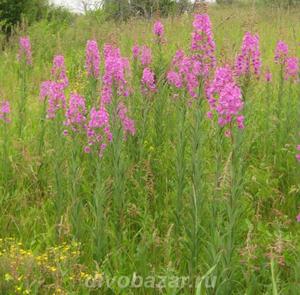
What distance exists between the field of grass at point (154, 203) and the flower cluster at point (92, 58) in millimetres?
86

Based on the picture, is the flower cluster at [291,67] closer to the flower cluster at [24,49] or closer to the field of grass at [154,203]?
the field of grass at [154,203]

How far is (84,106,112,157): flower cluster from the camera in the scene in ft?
11.4

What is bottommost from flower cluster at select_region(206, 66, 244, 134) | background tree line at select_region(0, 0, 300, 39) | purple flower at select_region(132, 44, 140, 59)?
flower cluster at select_region(206, 66, 244, 134)

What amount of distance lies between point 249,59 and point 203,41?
37 cm

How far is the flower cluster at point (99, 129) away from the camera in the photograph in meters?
3.46

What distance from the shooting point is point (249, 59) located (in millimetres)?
3098

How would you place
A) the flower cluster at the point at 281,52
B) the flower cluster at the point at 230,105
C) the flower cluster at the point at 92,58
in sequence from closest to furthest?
the flower cluster at the point at 230,105 < the flower cluster at the point at 92,58 < the flower cluster at the point at 281,52

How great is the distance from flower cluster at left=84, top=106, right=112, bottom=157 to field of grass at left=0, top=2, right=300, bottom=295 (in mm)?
37

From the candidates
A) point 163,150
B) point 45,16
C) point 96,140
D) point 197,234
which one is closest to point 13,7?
point 45,16

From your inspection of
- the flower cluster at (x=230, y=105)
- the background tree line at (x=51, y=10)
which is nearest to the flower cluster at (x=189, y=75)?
the flower cluster at (x=230, y=105)

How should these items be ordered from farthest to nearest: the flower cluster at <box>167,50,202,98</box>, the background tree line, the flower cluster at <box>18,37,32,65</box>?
the background tree line → the flower cluster at <box>18,37,32,65</box> → the flower cluster at <box>167,50,202,98</box>

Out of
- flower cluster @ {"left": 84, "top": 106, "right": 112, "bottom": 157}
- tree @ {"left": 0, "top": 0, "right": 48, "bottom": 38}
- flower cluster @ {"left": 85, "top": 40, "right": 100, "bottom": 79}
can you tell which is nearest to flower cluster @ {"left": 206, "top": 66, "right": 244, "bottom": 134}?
flower cluster @ {"left": 84, "top": 106, "right": 112, "bottom": 157}

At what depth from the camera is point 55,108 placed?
3.74 metres

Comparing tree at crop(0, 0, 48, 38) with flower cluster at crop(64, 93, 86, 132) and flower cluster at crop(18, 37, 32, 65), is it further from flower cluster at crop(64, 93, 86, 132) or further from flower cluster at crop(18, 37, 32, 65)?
flower cluster at crop(64, 93, 86, 132)
